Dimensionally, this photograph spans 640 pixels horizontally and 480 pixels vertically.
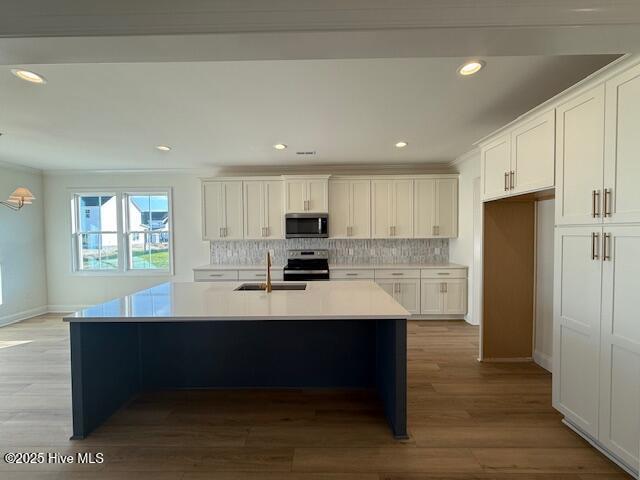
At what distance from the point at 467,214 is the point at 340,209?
6.23 feet

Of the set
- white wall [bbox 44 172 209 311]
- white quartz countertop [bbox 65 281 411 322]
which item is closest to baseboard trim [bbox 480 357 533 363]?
white quartz countertop [bbox 65 281 411 322]

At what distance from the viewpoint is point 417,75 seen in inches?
88.4

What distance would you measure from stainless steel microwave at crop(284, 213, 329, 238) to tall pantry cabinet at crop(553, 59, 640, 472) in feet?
10.3

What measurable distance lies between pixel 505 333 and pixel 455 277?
4.87 ft

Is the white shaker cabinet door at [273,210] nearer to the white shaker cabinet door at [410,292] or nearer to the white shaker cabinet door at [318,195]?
the white shaker cabinet door at [318,195]

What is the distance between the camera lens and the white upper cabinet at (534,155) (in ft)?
7.42

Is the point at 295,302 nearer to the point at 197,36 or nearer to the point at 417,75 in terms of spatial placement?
the point at 197,36

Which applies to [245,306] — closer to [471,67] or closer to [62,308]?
[471,67]

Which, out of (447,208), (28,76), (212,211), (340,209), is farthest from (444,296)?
(28,76)

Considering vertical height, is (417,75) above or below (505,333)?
above

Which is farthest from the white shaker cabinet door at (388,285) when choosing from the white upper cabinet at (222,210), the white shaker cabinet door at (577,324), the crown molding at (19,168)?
the crown molding at (19,168)

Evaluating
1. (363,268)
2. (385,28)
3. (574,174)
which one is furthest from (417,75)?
(363,268)

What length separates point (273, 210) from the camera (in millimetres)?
5051

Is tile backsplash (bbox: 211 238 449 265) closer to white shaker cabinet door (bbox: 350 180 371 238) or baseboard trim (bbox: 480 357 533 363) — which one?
white shaker cabinet door (bbox: 350 180 371 238)
